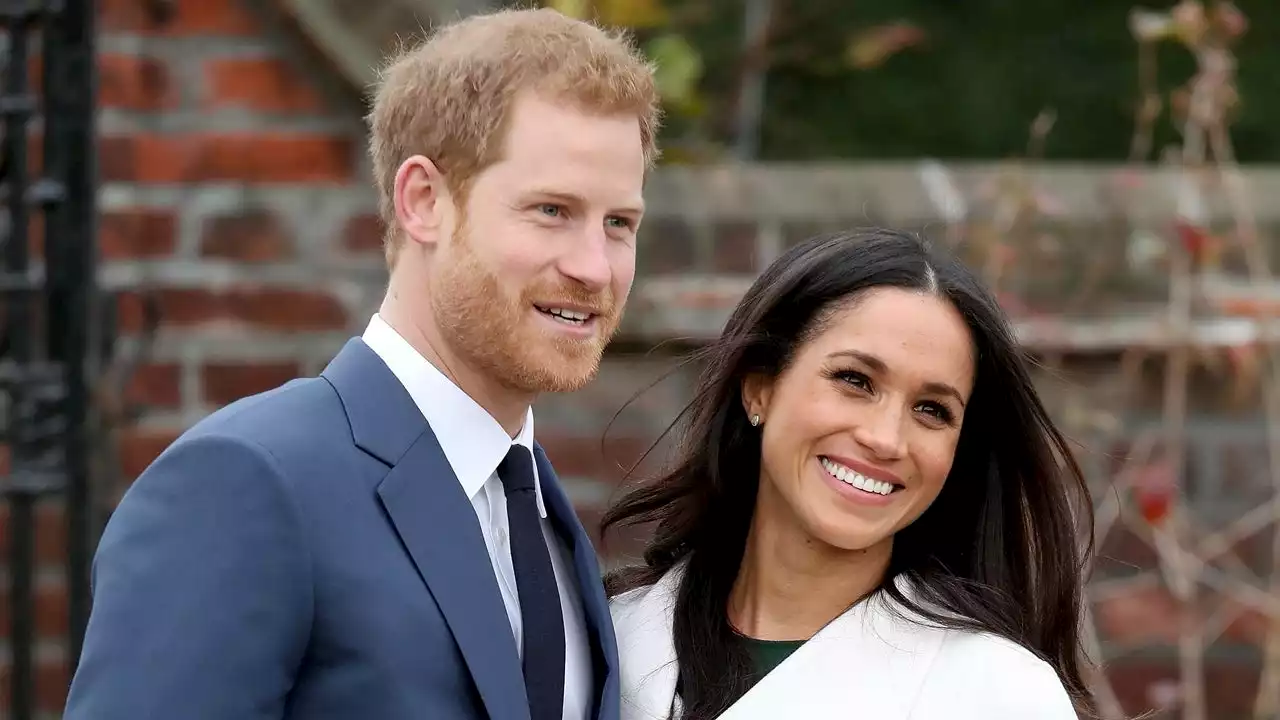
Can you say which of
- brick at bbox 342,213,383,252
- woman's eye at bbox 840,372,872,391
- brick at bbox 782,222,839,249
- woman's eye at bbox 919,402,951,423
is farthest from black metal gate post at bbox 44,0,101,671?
woman's eye at bbox 919,402,951,423

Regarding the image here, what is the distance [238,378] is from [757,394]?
139 cm

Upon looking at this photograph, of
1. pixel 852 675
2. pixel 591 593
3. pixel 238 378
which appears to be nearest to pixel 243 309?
pixel 238 378

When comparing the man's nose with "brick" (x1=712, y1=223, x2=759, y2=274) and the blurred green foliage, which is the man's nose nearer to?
"brick" (x1=712, y1=223, x2=759, y2=274)

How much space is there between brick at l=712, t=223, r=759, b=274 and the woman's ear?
45.7 inches

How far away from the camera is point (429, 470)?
7.34 ft

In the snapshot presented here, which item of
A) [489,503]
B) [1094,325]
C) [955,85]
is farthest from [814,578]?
[955,85]

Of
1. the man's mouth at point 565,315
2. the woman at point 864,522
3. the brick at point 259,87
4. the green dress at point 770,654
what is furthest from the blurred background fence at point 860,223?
the man's mouth at point 565,315

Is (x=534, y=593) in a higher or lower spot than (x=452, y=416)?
lower

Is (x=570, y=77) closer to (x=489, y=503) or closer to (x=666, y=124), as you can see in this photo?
(x=489, y=503)

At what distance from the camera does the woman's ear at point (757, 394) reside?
278cm

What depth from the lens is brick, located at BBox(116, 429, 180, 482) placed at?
12.3 ft

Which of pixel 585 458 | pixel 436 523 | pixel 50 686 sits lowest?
pixel 50 686

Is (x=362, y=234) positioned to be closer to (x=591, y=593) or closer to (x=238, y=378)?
(x=238, y=378)

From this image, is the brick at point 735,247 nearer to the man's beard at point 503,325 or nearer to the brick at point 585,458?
the brick at point 585,458
